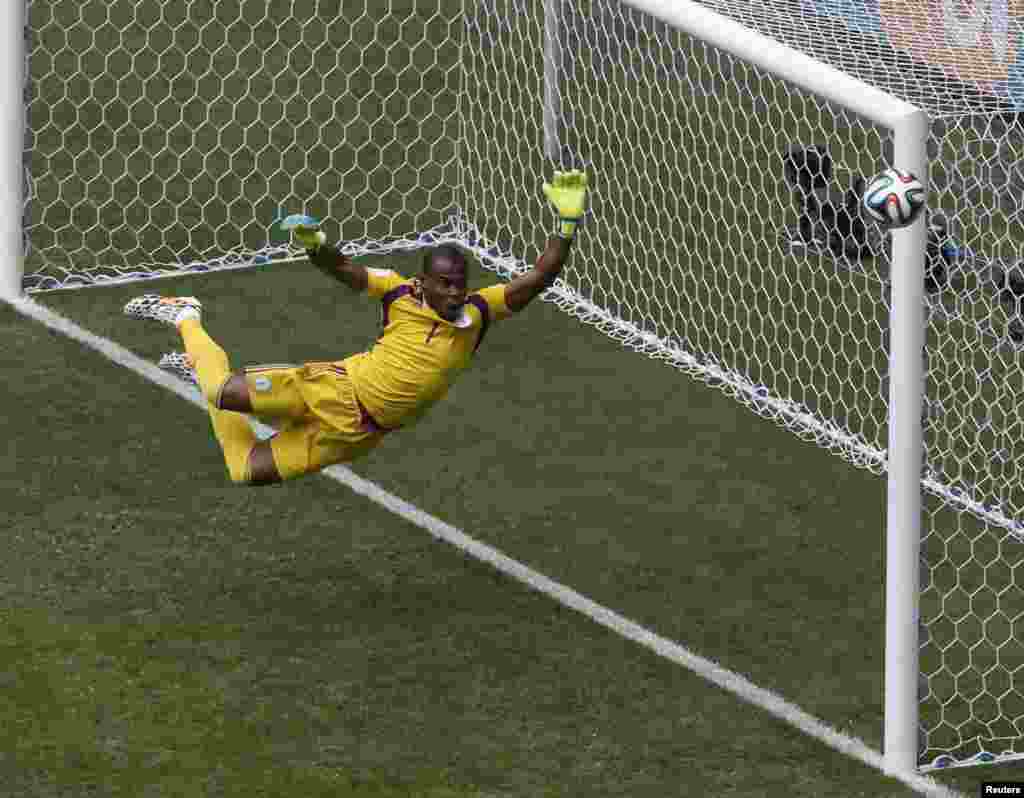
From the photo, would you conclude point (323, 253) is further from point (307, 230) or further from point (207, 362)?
point (207, 362)

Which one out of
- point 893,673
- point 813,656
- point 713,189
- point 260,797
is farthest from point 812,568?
point 713,189

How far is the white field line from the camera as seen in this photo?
853cm

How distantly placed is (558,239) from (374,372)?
806 millimetres

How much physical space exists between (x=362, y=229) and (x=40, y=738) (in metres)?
5.64

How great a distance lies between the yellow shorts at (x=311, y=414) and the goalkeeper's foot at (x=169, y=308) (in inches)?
25.2

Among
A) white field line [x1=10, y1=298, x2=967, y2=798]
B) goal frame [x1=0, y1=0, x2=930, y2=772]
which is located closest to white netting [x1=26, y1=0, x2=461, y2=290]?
white field line [x1=10, y1=298, x2=967, y2=798]

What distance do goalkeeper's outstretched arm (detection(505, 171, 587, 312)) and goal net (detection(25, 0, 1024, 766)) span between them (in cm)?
141

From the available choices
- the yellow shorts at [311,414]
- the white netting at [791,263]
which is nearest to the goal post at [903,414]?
the white netting at [791,263]

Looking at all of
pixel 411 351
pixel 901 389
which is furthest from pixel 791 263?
pixel 901 389

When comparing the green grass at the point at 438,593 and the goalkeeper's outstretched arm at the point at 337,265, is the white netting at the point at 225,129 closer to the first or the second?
the green grass at the point at 438,593

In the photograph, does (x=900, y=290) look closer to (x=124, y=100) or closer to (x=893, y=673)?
(x=893, y=673)

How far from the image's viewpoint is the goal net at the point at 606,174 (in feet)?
35.1

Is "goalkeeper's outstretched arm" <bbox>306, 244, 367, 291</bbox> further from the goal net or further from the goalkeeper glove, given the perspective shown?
the goal net

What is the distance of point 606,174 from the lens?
1331cm
